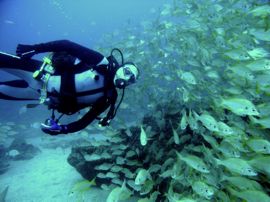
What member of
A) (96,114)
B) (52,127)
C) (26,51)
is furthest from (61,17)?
(52,127)

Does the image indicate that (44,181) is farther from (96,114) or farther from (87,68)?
(87,68)

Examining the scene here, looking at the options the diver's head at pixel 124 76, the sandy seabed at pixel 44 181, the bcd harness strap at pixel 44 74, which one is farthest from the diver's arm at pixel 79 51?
the sandy seabed at pixel 44 181

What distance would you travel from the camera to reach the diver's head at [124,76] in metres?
3.56

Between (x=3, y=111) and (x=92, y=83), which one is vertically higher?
(x=92, y=83)

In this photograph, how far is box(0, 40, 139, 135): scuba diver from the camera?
379cm

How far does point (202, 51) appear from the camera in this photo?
6.95 m

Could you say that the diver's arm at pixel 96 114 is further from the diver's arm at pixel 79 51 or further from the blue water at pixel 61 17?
the blue water at pixel 61 17

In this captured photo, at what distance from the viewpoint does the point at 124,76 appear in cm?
356

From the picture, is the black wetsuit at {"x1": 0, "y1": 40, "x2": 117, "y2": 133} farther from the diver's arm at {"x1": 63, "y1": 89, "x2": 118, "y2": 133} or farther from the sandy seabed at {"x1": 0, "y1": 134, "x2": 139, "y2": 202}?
the sandy seabed at {"x1": 0, "y1": 134, "x2": 139, "y2": 202}

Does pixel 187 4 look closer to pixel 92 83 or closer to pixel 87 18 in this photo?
pixel 92 83

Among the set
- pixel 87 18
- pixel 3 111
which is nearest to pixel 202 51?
pixel 3 111

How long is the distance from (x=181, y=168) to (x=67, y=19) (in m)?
125

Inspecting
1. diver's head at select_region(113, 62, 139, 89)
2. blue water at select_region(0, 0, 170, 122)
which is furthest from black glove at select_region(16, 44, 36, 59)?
blue water at select_region(0, 0, 170, 122)

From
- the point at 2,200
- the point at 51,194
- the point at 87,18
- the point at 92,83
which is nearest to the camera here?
the point at 92,83
